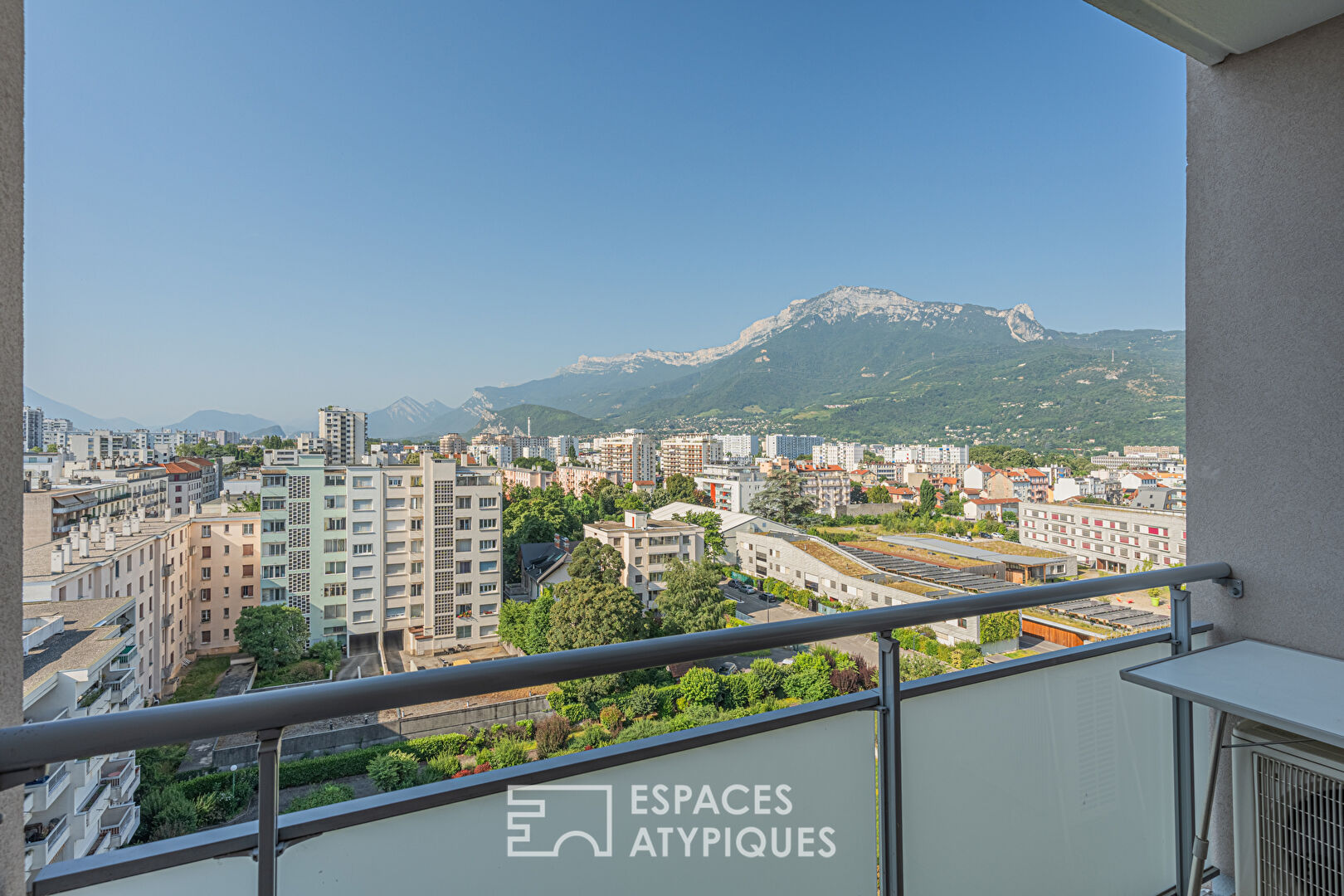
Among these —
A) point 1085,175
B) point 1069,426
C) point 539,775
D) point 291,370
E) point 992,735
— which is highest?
point 1085,175

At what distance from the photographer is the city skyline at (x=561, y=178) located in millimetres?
16719

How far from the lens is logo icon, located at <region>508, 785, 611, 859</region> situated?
0.77 metres

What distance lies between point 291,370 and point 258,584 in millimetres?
14782

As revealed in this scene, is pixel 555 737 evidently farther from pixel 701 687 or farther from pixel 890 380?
pixel 890 380

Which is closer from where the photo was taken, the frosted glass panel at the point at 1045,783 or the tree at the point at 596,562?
the frosted glass panel at the point at 1045,783

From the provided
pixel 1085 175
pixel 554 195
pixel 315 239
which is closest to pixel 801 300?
pixel 1085 175

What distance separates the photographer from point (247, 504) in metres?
10.4

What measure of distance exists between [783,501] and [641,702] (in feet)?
55.9

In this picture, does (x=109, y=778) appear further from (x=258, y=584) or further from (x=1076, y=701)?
(x=258, y=584)

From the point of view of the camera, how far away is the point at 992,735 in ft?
3.89

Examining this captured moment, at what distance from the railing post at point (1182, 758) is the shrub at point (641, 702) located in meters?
1.40

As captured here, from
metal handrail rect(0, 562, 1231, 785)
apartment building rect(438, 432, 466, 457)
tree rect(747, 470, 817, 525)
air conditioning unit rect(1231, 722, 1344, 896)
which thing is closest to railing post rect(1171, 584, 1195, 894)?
air conditioning unit rect(1231, 722, 1344, 896)

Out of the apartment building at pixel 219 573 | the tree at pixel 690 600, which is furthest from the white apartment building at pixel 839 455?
the apartment building at pixel 219 573

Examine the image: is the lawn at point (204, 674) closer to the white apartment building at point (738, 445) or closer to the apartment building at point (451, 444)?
the apartment building at point (451, 444)
